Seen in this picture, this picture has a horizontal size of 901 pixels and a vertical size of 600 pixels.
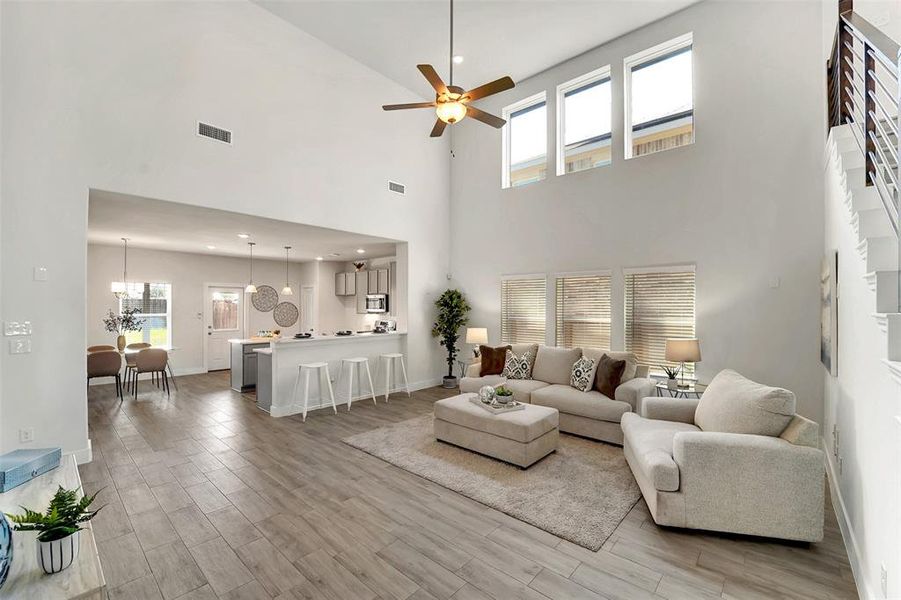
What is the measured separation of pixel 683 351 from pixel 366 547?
3881 millimetres

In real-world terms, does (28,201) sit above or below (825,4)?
below

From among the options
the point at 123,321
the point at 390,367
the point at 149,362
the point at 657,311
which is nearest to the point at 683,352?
the point at 657,311

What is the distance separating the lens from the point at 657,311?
5277 millimetres

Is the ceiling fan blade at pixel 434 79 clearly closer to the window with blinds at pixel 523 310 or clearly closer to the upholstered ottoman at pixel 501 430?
the upholstered ottoman at pixel 501 430

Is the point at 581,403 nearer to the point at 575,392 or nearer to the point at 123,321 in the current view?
the point at 575,392

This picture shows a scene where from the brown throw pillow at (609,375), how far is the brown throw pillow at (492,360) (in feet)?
4.82

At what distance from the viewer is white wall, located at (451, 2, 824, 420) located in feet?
14.0

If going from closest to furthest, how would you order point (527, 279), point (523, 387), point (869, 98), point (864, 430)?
point (864, 430) → point (869, 98) → point (523, 387) → point (527, 279)

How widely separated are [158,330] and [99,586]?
27.9 feet

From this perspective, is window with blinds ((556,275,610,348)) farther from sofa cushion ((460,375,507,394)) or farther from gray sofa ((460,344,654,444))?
sofa cushion ((460,375,507,394))

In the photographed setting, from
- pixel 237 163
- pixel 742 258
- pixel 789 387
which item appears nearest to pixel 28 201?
pixel 237 163

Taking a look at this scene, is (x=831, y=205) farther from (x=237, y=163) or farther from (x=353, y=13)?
(x=237, y=163)

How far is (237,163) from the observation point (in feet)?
15.6

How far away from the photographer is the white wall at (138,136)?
344 cm
